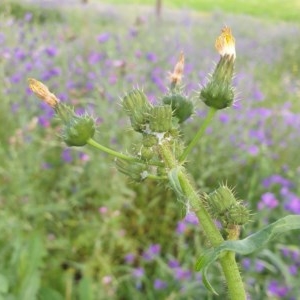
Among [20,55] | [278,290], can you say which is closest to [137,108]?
[278,290]

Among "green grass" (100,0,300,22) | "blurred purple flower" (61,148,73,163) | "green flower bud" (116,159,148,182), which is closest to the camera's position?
"green flower bud" (116,159,148,182)

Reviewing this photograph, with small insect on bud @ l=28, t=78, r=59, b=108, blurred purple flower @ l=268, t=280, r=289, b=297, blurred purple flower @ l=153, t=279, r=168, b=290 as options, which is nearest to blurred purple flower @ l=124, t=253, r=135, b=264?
blurred purple flower @ l=153, t=279, r=168, b=290

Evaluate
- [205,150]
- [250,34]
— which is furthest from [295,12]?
[205,150]

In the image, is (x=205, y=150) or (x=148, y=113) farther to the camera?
(x=205, y=150)

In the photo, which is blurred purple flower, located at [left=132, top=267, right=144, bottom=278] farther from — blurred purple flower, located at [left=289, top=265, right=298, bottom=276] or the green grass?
the green grass

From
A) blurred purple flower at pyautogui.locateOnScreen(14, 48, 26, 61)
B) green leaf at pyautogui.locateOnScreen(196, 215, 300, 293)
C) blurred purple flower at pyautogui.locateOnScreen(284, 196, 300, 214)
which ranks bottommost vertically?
blurred purple flower at pyautogui.locateOnScreen(284, 196, 300, 214)

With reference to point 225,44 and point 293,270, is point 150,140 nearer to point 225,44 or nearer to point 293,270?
point 225,44

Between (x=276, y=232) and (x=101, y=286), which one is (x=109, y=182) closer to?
(x=101, y=286)
